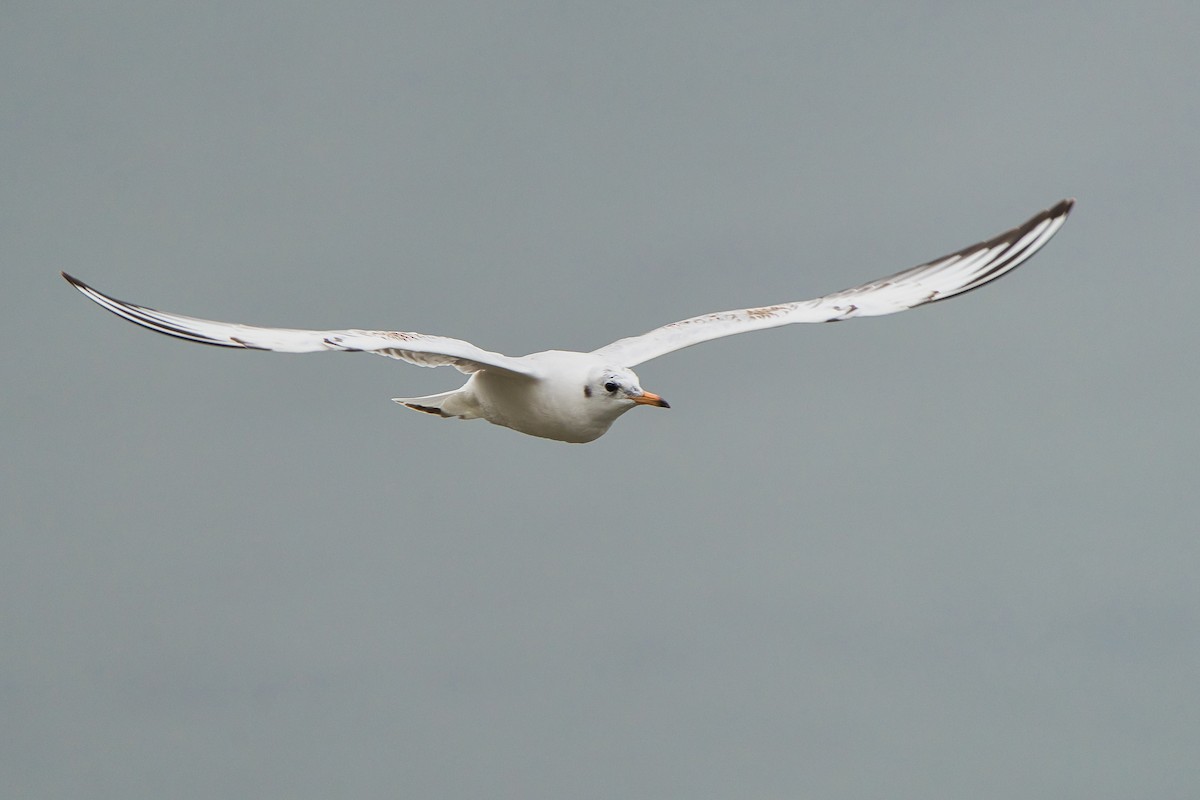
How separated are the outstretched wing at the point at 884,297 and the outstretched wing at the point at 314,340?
164 centimetres

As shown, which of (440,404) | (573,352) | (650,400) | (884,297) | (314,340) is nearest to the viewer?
(314,340)

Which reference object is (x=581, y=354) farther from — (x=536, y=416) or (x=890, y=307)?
(x=890, y=307)

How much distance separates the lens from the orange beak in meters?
11.8

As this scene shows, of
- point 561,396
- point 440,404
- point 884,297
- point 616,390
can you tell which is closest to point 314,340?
point 561,396

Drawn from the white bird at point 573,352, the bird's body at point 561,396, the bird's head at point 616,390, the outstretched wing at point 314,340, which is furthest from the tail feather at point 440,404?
the bird's head at point 616,390

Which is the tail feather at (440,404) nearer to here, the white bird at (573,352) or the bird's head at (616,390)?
the white bird at (573,352)

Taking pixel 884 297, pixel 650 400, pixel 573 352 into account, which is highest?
pixel 884 297

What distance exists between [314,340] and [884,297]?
6010 mm

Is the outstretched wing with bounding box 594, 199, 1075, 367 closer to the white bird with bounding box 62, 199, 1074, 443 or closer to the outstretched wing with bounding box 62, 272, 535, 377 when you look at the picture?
the white bird with bounding box 62, 199, 1074, 443

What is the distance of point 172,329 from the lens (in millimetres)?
11102

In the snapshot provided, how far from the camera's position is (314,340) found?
10867mm

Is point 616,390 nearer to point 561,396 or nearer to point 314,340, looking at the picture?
point 561,396

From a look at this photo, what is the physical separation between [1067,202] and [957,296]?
1676mm

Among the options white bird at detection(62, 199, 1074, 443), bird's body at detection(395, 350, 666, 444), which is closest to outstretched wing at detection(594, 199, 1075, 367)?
white bird at detection(62, 199, 1074, 443)
